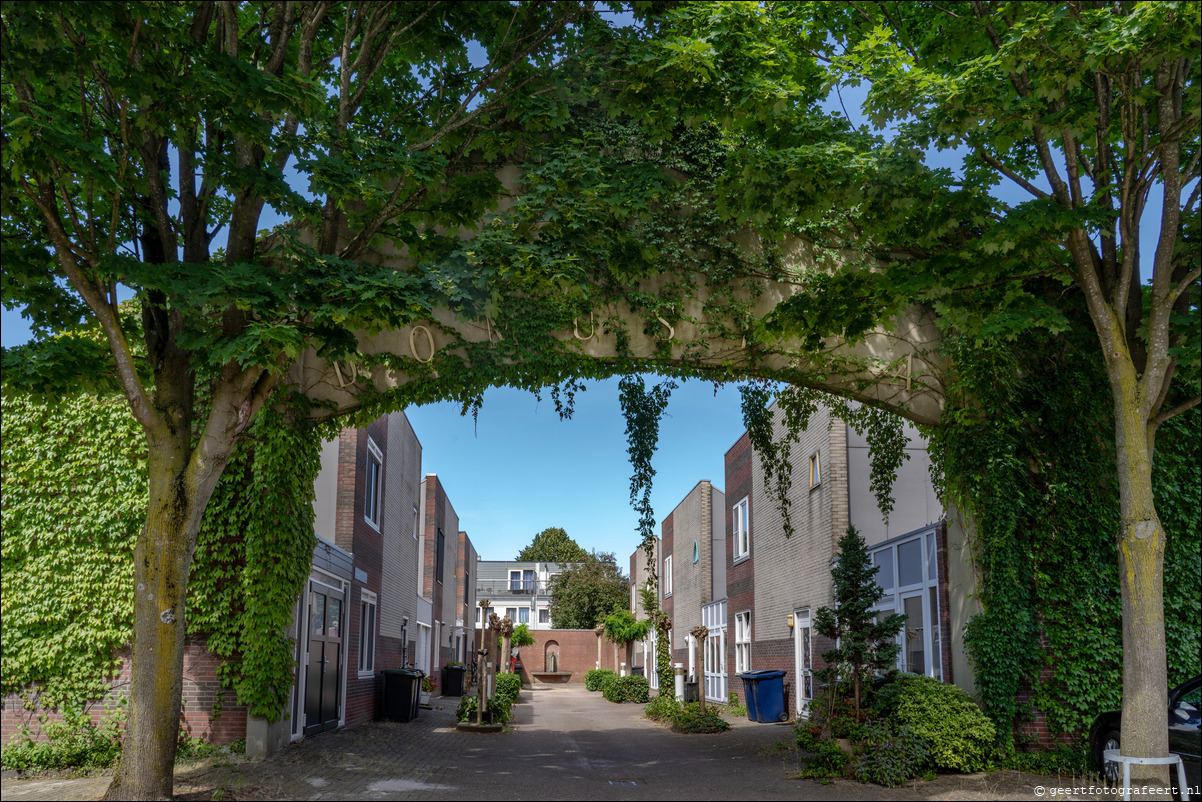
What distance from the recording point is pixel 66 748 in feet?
35.3

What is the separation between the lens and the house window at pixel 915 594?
15.7 meters

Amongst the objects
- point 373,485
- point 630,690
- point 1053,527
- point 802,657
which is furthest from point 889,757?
point 630,690

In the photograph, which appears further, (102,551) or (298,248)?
(102,551)

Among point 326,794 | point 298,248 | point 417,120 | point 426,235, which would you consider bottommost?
point 326,794

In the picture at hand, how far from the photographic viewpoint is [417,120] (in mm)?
10852

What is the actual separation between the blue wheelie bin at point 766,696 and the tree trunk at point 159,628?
48.3 feet

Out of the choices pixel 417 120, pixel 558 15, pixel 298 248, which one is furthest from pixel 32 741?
pixel 558 15

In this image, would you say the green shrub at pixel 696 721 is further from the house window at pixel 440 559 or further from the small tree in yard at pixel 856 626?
the house window at pixel 440 559

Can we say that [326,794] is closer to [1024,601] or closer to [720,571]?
[1024,601]

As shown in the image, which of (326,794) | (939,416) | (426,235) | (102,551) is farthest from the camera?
(939,416)

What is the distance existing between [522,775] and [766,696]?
1072 centimetres

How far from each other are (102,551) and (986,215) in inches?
435

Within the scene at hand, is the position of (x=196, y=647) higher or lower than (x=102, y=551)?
lower

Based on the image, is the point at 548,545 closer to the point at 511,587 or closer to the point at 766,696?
the point at 511,587
